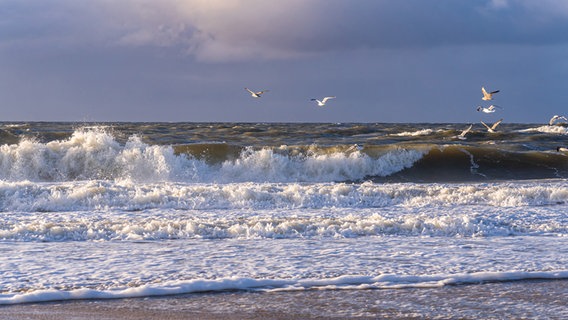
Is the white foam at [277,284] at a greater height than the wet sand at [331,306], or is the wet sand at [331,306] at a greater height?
the white foam at [277,284]

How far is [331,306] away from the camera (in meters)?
6.58

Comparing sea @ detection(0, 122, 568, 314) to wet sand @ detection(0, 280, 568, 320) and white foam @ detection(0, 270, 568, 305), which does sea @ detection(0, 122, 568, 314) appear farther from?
wet sand @ detection(0, 280, 568, 320)

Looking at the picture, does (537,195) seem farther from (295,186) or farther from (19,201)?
(19,201)

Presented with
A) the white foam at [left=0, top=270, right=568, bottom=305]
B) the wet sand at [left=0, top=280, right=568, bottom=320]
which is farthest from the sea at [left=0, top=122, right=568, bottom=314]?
the wet sand at [left=0, top=280, right=568, bottom=320]

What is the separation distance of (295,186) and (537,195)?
208 inches

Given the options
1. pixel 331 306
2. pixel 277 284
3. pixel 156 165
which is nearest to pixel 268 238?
pixel 277 284

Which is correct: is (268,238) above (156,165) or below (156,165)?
below

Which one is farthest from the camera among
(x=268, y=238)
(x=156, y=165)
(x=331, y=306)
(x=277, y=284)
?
(x=156, y=165)

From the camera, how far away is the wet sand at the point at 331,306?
247 inches

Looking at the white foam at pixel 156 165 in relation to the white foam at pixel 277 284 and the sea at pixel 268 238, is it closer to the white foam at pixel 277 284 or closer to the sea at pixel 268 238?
the sea at pixel 268 238

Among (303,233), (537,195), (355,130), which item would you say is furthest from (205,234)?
(355,130)

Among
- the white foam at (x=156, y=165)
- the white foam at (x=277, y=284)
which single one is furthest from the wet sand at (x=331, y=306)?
the white foam at (x=156, y=165)

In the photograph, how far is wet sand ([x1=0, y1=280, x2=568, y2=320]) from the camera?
20.6 feet

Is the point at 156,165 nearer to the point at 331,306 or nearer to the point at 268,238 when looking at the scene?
the point at 268,238
